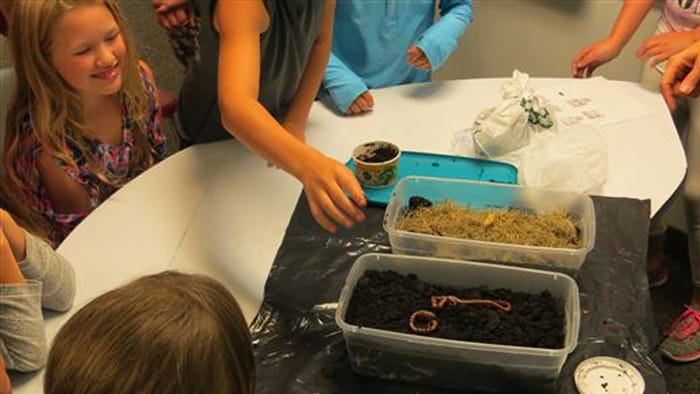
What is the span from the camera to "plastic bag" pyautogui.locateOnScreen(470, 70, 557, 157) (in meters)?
1.33

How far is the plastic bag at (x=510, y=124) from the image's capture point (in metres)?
1.33

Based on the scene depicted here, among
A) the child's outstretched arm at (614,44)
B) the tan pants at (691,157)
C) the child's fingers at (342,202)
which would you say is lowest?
the tan pants at (691,157)

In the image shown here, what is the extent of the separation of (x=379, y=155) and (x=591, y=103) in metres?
0.56

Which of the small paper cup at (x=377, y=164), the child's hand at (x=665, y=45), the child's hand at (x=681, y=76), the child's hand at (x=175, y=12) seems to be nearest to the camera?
the small paper cup at (x=377, y=164)

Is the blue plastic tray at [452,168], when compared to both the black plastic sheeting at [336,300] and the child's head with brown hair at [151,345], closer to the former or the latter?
the black plastic sheeting at [336,300]

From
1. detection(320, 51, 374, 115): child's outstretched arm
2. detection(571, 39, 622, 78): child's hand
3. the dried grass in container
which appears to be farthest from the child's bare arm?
detection(571, 39, 622, 78): child's hand

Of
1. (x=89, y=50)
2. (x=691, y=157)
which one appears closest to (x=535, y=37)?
(x=691, y=157)

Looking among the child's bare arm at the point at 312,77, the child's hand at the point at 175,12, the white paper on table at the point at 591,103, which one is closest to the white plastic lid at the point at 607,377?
the white paper on table at the point at 591,103

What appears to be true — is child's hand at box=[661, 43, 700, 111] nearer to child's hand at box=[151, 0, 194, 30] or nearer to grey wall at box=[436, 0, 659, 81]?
grey wall at box=[436, 0, 659, 81]

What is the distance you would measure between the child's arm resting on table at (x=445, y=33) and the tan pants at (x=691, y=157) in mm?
458

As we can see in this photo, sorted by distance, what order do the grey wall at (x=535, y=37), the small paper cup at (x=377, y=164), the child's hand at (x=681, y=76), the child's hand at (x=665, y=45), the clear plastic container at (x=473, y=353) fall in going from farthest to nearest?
the grey wall at (x=535, y=37) < the child's hand at (x=665, y=45) < the child's hand at (x=681, y=76) < the small paper cup at (x=377, y=164) < the clear plastic container at (x=473, y=353)

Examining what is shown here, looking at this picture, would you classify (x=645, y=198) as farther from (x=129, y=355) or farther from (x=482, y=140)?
(x=129, y=355)

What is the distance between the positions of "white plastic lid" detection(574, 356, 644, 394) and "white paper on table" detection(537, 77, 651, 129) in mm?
626

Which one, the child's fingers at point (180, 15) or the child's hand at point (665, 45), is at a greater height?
the child's fingers at point (180, 15)
